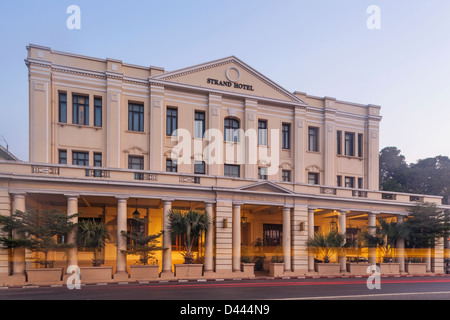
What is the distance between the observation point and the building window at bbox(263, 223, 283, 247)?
114 ft

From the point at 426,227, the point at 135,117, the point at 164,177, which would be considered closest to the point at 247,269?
the point at 164,177

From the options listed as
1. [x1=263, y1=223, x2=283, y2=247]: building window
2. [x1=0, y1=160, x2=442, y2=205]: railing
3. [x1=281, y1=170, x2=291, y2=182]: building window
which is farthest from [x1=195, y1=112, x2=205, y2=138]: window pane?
[x1=263, y1=223, x2=283, y2=247]: building window

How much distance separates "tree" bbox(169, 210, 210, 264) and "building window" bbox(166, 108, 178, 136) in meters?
8.47

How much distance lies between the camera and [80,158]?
94.5 ft

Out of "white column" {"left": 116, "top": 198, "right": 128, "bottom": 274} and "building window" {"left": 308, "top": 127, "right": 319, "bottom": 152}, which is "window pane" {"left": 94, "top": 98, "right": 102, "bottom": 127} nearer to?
"white column" {"left": 116, "top": 198, "right": 128, "bottom": 274}

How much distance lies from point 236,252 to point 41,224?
1202 centimetres

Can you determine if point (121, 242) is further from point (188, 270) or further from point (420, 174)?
point (420, 174)

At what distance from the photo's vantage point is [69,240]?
22.5 m

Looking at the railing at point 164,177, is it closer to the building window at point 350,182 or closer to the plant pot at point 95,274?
the building window at point 350,182

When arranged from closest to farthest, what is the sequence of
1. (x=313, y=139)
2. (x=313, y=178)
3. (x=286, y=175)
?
(x=286, y=175)
(x=313, y=178)
(x=313, y=139)

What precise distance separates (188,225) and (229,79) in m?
13.8

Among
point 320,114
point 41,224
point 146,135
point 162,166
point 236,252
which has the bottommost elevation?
point 236,252

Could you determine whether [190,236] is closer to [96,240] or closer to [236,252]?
[236,252]
